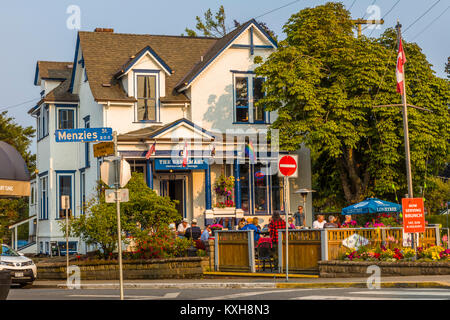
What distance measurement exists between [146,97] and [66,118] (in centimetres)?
549

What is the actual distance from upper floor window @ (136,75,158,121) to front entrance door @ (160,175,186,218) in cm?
281

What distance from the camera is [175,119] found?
3569 centimetres

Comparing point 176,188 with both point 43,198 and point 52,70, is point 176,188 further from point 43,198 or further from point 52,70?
point 52,70

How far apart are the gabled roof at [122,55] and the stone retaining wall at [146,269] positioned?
10.2 m

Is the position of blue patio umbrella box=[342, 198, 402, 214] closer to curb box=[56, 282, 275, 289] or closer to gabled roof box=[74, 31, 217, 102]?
gabled roof box=[74, 31, 217, 102]

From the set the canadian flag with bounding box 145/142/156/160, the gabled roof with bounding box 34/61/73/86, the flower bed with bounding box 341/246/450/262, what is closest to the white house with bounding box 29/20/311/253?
the canadian flag with bounding box 145/142/156/160

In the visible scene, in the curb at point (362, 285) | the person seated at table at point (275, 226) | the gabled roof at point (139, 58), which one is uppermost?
the gabled roof at point (139, 58)

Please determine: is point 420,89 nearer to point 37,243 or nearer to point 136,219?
point 136,219

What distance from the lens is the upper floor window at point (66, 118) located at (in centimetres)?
3872

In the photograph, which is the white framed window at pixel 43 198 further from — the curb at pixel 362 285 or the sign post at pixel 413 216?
the sign post at pixel 413 216

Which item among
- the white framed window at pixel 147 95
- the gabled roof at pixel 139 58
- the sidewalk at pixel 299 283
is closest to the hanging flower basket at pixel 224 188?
the white framed window at pixel 147 95

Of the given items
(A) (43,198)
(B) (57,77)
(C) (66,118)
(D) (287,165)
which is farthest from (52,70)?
(D) (287,165)

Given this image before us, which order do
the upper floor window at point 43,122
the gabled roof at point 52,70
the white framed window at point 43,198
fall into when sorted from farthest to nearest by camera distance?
the gabled roof at point 52,70, the white framed window at point 43,198, the upper floor window at point 43,122

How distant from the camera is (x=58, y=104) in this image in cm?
3872
